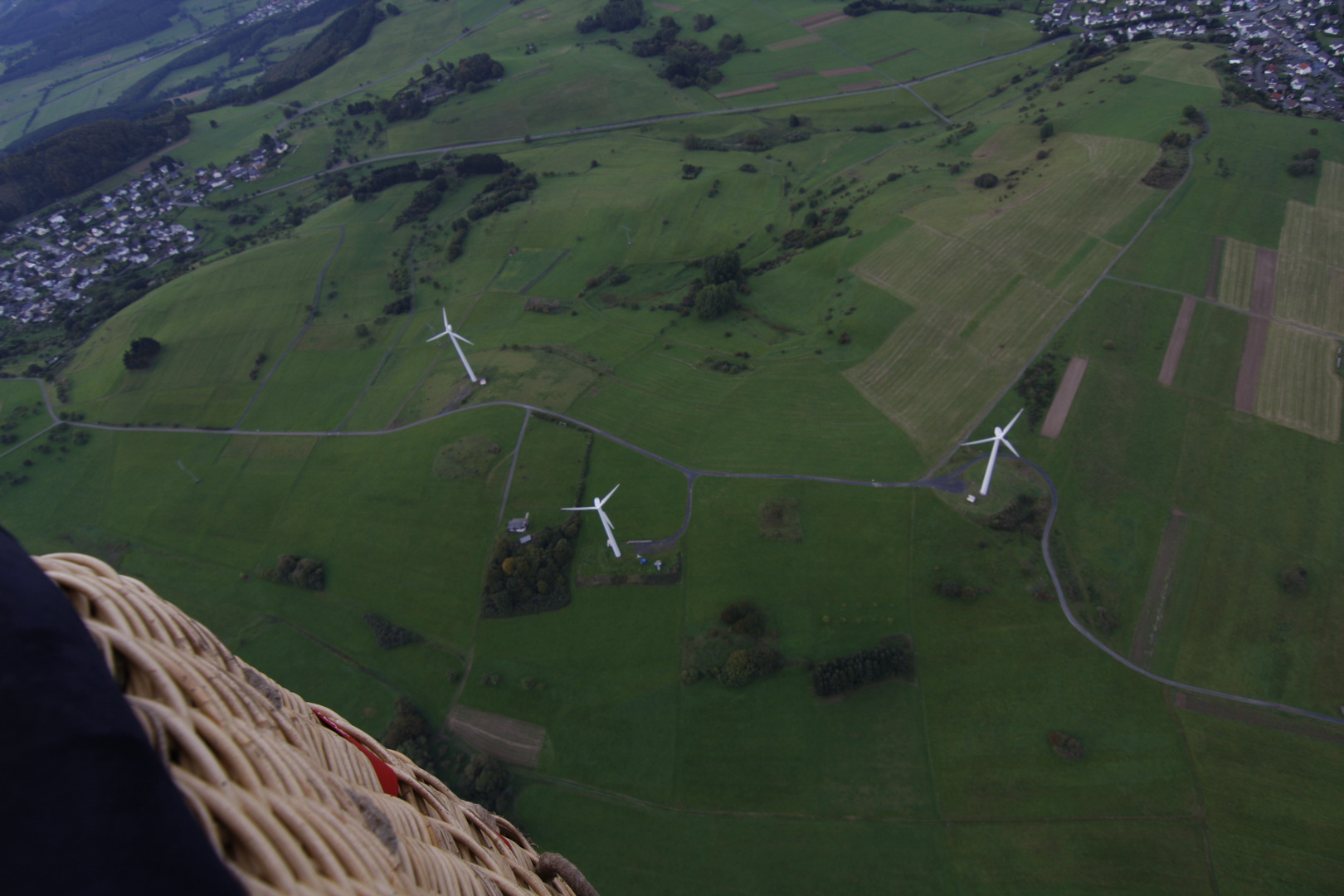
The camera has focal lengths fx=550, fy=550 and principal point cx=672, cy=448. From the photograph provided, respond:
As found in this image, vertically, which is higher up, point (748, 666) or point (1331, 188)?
point (1331, 188)

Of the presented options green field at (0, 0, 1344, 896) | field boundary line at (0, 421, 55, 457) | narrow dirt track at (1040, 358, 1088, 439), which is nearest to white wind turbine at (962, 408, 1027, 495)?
green field at (0, 0, 1344, 896)

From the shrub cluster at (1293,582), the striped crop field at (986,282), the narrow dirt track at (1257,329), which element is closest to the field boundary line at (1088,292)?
the striped crop field at (986,282)

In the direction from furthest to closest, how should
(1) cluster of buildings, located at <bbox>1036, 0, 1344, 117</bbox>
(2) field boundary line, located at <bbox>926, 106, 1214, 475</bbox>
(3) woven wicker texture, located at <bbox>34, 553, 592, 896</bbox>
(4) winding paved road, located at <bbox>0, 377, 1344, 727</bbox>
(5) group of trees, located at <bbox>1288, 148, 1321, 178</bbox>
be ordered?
(1) cluster of buildings, located at <bbox>1036, 0, 1344, 117</bbox> < (5) group of trees, located at <bbox>1288, 148, 1321, 178</bbox> < (2) field boundary line, located at <bbox>926, 106, 1214, 475</bbox> < (4) winding paved road, located at <bbox>0, 377, 1344, 727</bbox> < (3) woven wicker texture, located at <bbox>34, 553, 592, 896</bbox>

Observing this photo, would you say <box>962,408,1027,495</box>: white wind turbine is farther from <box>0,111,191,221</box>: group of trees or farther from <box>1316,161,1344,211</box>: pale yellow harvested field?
<box>0,111,191,221</box>: group of trees

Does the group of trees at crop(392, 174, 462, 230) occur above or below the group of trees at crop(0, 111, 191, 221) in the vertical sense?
below

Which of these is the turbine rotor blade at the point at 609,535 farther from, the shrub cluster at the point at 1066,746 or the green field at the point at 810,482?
the shrub cluster at the point at 1066,746

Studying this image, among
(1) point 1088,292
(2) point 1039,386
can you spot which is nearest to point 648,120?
(1) point 1088,292

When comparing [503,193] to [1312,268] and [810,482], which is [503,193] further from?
[1312,268]

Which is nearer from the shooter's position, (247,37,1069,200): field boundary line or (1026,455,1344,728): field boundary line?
(1026,455,1344,728): field boundary line
